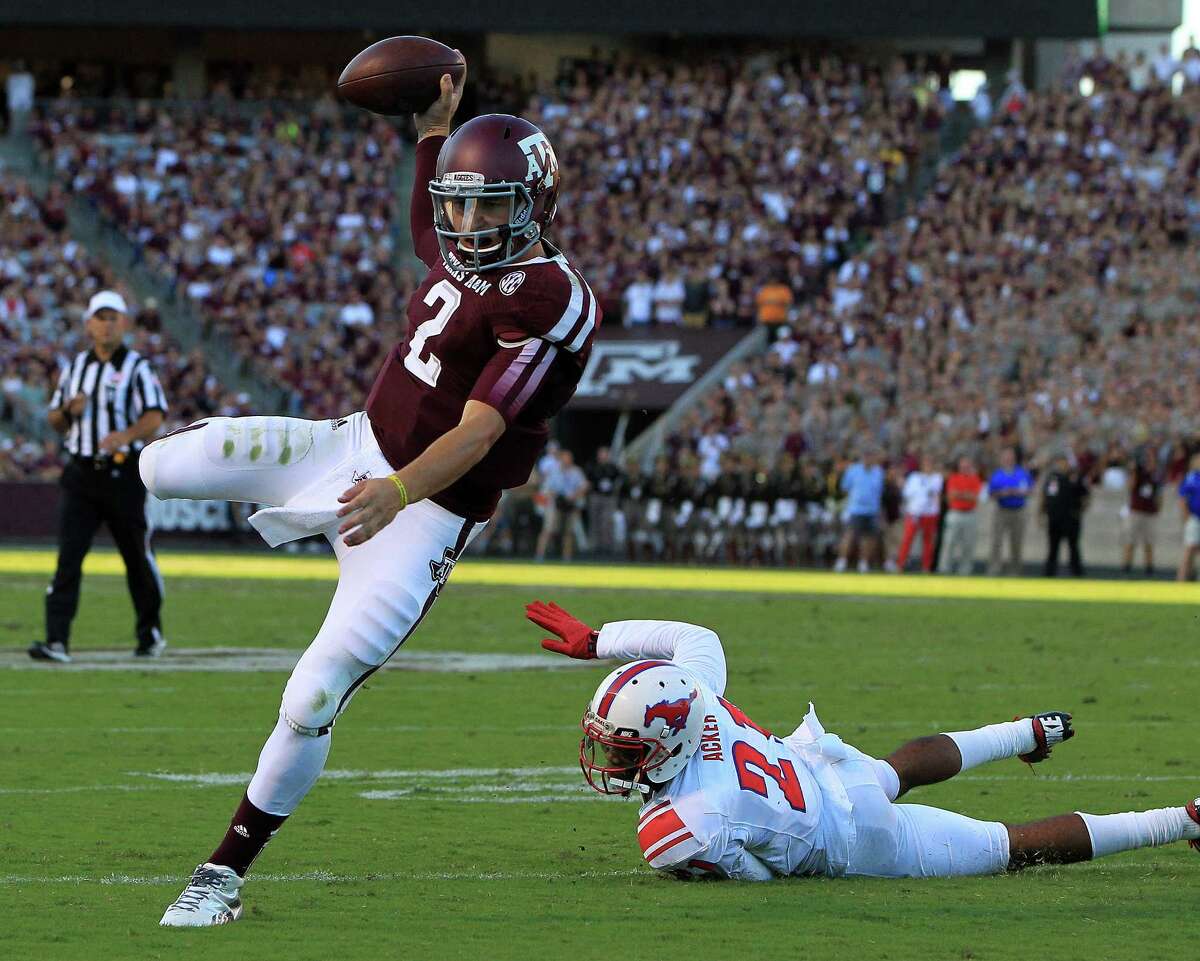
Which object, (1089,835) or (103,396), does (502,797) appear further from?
(103,396)

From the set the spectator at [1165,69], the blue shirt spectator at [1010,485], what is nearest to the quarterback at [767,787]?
the blue shirt spectator at [1010,485]

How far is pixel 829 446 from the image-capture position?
24.2 meters

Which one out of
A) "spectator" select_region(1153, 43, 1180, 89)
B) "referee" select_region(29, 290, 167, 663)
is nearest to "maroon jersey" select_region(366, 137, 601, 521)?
"referee" select_region(29, 290, 167, 663)

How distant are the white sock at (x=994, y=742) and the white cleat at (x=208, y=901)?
206 centimetres

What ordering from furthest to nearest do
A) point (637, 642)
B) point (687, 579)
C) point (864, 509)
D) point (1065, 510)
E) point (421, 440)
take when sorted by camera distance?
point (864, 509), point (1065, 510), point (687, 579), point (637, 642), point (421, 440)

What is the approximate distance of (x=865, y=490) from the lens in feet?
72.8

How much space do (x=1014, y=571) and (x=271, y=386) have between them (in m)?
11.1

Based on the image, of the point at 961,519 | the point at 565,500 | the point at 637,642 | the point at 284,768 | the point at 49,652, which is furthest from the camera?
the point at 565,500

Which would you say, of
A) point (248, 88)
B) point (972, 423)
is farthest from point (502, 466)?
point (248, 88)

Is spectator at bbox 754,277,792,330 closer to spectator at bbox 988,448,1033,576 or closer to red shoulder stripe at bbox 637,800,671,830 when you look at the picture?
spectator at bbox 988,448,1033,576

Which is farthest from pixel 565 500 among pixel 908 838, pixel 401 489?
pixel 401 489

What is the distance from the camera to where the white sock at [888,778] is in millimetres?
5387

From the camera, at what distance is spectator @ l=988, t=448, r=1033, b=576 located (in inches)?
851

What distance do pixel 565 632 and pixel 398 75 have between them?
66.4 inches
